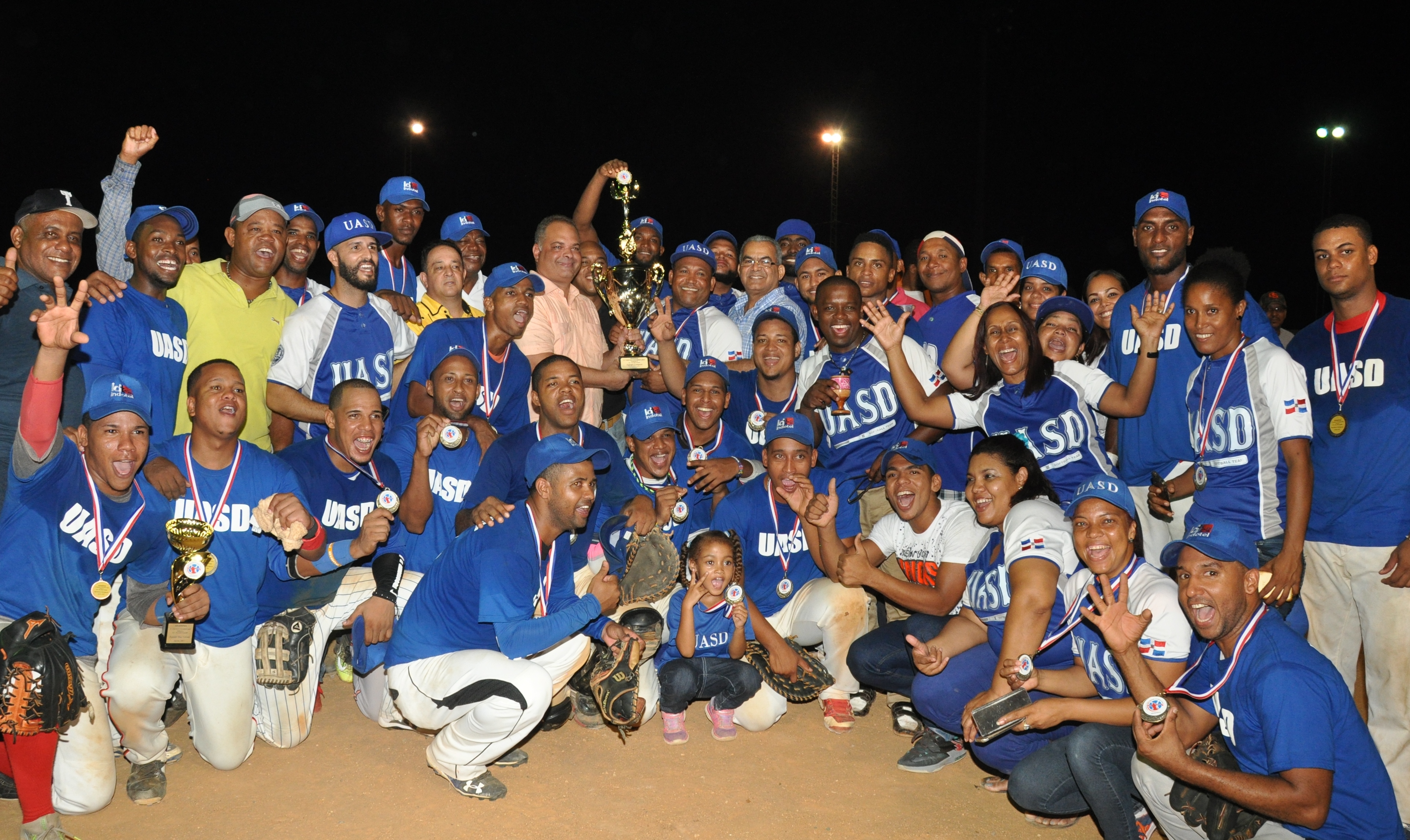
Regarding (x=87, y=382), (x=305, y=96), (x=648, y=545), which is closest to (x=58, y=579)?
(x=87, y=382)

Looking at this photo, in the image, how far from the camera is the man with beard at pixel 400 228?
24.4 ft

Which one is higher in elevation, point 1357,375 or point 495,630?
point 1357,375

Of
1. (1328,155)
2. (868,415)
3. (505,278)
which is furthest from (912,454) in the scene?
(1328,155)

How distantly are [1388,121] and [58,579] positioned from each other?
→ 2232 centimetres

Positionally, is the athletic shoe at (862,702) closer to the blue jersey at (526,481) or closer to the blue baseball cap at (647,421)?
the blue jersey at (526,481)

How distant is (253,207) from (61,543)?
2629mm

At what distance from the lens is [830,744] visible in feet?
18.6

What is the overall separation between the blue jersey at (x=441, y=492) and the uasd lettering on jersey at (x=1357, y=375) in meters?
4.82

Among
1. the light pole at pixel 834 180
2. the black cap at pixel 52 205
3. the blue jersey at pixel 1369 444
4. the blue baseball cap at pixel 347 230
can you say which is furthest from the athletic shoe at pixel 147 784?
the light pole at pixel 834 180

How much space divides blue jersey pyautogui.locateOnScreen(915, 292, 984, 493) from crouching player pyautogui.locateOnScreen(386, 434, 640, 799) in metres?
2.34

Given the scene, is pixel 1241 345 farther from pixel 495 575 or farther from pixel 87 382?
pixel 87 382

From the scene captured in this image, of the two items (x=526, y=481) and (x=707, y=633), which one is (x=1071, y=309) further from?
(x=526, y=481)

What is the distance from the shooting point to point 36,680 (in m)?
4.20

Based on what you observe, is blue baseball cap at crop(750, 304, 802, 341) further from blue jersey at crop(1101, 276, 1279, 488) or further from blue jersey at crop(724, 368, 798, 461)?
blue jersey at crop(1101, 276, 1279, 488)
